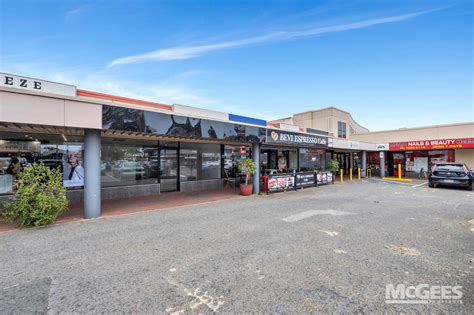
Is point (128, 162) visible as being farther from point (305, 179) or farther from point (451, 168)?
point (451, 168)

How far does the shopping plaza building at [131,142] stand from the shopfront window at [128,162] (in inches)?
1.6

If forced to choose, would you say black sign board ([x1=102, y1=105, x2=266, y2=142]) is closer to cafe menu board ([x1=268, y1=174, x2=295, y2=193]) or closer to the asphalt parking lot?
cafe menu board ([x1=268, y1=174, x2=295, y2=193])

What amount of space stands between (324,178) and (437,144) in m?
10.9

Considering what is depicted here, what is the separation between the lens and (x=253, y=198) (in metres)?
9.87

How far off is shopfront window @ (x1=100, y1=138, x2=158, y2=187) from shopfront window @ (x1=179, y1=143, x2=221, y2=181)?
1557 mm

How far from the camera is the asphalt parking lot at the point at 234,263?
2.71 meters

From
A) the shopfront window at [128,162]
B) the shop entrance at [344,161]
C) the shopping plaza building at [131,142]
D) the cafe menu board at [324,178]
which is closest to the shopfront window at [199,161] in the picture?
the shopping plaza building at [131,142]

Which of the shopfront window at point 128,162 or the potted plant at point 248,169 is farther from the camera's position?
the potted plant at point 248,169

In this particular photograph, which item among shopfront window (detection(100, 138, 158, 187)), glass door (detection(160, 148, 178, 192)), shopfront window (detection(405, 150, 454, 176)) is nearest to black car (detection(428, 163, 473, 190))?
shopfront window (detection(405, 150, 454, 176))

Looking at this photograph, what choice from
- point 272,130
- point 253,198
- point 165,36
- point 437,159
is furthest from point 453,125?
point 165,36

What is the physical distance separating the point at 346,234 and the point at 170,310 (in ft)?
14.2

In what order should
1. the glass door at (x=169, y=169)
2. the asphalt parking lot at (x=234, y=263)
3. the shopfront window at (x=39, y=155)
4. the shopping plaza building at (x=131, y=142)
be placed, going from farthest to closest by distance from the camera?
the glass door at (x=169, y=169), the shopfront window at (x=39, y=155), the shopping plaza building at (x=131, y=142), the asphalt parking lot at (x=234, y=263)

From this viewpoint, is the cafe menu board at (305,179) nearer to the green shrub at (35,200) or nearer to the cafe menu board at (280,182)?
the cafe menu board at (280,182)

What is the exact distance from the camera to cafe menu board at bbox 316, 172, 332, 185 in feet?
46.5
